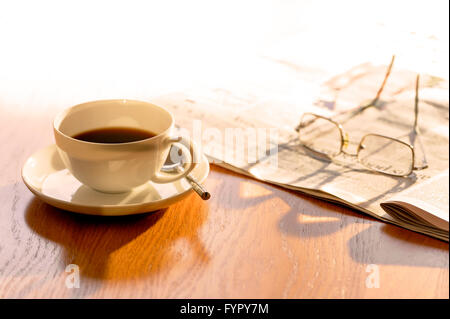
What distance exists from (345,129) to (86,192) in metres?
0.53

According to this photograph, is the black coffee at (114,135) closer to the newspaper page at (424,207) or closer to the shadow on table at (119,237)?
the shadow on table at (119,237)

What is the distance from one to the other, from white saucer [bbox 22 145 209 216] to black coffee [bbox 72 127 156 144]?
0.06 m

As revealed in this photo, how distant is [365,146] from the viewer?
0.91 m

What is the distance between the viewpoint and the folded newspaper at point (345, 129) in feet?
2.25

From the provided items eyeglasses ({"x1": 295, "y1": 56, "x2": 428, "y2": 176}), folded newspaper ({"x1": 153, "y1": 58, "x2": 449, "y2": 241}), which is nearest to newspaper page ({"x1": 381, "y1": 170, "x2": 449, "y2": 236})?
folded newspaper ({"x1": 153, "y1": 58, "x2": 449, "y2": 241})

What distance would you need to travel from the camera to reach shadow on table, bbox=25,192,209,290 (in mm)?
577

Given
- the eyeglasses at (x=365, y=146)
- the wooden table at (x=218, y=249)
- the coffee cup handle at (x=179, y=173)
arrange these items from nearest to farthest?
the wooden table at (x=218, y=249) < the coffee cup handle at (x=179, y=173) < the eyeglasses at (x=365, y=146)

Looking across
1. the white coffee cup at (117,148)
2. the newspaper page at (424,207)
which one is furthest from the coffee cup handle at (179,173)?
the newspaper page at (424,207)

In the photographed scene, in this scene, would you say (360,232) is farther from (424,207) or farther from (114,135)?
(114,135)

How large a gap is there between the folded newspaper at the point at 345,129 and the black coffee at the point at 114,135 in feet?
0.50

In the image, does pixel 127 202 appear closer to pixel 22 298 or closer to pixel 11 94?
pixel 22 298

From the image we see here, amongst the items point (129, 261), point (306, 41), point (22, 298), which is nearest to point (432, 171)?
point (129, 261)
